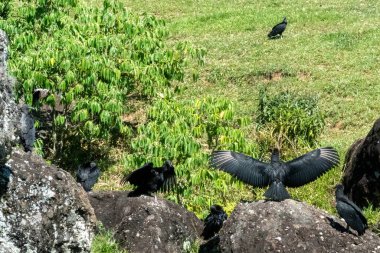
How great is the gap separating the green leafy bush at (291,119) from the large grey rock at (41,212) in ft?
32.5

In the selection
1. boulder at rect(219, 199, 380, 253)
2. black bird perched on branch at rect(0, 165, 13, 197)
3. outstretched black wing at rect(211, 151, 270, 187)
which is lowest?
boulder at rect(219, 199, 380, 253)

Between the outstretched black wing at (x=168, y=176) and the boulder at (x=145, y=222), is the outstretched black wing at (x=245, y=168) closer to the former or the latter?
the boulder at (x=145, y=222)

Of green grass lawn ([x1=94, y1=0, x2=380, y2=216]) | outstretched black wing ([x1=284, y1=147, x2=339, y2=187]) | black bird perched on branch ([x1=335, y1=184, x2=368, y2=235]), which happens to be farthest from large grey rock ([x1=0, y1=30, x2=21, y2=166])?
green grass lawn ([x1=94, y1=0, x2=380, y2=216])

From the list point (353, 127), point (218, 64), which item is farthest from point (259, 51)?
point (353, 127)

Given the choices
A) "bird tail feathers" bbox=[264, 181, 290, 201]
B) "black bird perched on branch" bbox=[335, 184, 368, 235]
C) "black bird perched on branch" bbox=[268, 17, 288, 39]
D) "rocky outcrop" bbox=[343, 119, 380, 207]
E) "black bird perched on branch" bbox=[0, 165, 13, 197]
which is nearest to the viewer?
"black bird perched on branch" bbox=[0, 165, 13, 197]

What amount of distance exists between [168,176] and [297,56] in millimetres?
14117

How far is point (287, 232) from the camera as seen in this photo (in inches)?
404

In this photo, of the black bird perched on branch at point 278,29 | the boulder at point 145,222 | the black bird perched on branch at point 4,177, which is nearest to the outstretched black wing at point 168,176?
the boulder at point 145,222

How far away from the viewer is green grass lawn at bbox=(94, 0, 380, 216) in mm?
21447

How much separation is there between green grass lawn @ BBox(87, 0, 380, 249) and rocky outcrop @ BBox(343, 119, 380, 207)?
2.63 ft

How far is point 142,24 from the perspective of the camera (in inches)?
699

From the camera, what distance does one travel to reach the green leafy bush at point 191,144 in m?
14.4

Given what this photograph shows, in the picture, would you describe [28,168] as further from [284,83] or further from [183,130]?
[284,83]

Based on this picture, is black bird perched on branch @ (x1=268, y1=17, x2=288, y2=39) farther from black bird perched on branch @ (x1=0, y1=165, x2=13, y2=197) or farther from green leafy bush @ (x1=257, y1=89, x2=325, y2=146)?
black bird perched on branch @ (x1=0, y1=165, x2=13, y2=197)
